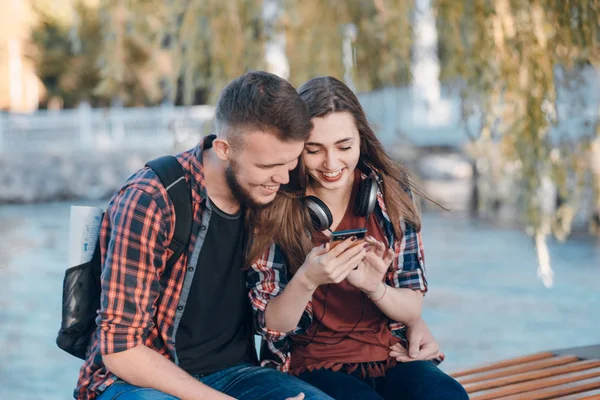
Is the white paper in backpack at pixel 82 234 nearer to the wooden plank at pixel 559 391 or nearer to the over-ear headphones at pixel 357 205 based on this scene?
the over-ear headphones at pixel 357 205

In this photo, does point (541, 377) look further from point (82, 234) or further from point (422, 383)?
point (82, 234)

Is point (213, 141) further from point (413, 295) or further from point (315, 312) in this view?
point (413, 295)

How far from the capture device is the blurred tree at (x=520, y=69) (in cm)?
431

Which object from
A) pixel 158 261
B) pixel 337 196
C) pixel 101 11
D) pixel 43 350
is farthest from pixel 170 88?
pixel 43 350

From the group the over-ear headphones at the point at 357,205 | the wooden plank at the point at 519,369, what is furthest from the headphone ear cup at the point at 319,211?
the wooden plank at the point at 519,369

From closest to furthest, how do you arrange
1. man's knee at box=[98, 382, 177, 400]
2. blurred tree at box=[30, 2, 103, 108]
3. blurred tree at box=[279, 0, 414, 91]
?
1. man's knee at box=[98, 382, 177, 400]
2. blurred tree at box=[279, 0, 414, 91]
3. blurred tree at box=[30, 2, 103, 108]

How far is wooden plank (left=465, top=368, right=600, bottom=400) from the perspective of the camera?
2.68 metres

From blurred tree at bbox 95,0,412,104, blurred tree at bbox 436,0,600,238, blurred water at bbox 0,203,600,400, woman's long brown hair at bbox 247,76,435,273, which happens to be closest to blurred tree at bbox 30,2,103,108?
blurred water at bbox 0,203,600,400

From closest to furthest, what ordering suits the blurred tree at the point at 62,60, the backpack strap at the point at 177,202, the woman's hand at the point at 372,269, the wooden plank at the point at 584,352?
the backpack strap at the point at 177,202 < the woman's hand at the point at 372,269 < the wooden plank at the point at 584,352 < the blurred tree at the point at 62,60

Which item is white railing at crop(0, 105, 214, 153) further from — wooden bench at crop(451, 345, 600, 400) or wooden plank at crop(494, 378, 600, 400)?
wooden plank at crop(494, 378, 600, 400)

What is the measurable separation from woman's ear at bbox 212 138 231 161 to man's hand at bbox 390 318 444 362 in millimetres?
784

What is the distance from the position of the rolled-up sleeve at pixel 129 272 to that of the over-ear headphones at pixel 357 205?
19.7 inches

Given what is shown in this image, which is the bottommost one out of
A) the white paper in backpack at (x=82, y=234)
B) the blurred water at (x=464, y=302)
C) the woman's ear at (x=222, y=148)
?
the blurred water at (x=464, y=302)

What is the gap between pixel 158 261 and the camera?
2291mm
